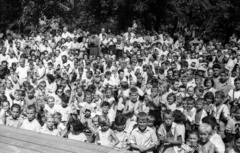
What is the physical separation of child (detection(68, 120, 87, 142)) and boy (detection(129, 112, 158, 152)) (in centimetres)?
113

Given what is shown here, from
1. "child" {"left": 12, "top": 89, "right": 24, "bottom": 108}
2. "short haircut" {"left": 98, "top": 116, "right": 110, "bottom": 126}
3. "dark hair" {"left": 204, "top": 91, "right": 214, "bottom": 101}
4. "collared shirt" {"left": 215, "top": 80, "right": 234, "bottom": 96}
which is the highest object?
"collared shirt" {"left": 215, "top": 80, "right": 234, "bottom": 96}

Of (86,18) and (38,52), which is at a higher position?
(86,18)

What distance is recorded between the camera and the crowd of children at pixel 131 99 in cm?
539

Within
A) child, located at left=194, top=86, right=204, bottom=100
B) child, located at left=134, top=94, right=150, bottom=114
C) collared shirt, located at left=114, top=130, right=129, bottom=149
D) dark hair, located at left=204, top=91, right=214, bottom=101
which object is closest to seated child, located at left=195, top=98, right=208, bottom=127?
dark hair, located at left=204, top=91, right=214, bottom=101

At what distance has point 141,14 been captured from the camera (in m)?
17.7

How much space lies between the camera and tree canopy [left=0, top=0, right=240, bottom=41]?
1669 cm

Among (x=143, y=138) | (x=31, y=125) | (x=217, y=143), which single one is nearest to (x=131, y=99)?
(x=143, y=138)

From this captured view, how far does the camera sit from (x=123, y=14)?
699 inches

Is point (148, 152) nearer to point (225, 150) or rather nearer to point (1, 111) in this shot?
point (225, 150)

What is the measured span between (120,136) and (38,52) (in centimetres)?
840

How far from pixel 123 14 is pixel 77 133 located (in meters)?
12.7

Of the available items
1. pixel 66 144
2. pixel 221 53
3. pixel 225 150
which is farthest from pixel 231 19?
pixel 66 144

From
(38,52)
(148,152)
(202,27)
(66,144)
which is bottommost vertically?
(148,152)

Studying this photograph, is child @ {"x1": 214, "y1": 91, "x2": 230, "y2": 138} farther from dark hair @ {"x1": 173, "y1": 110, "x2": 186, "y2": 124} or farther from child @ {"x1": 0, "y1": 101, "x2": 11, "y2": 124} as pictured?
child @ {"x1": 0, "y1": 101, "x2": 11, "y2": 124}
